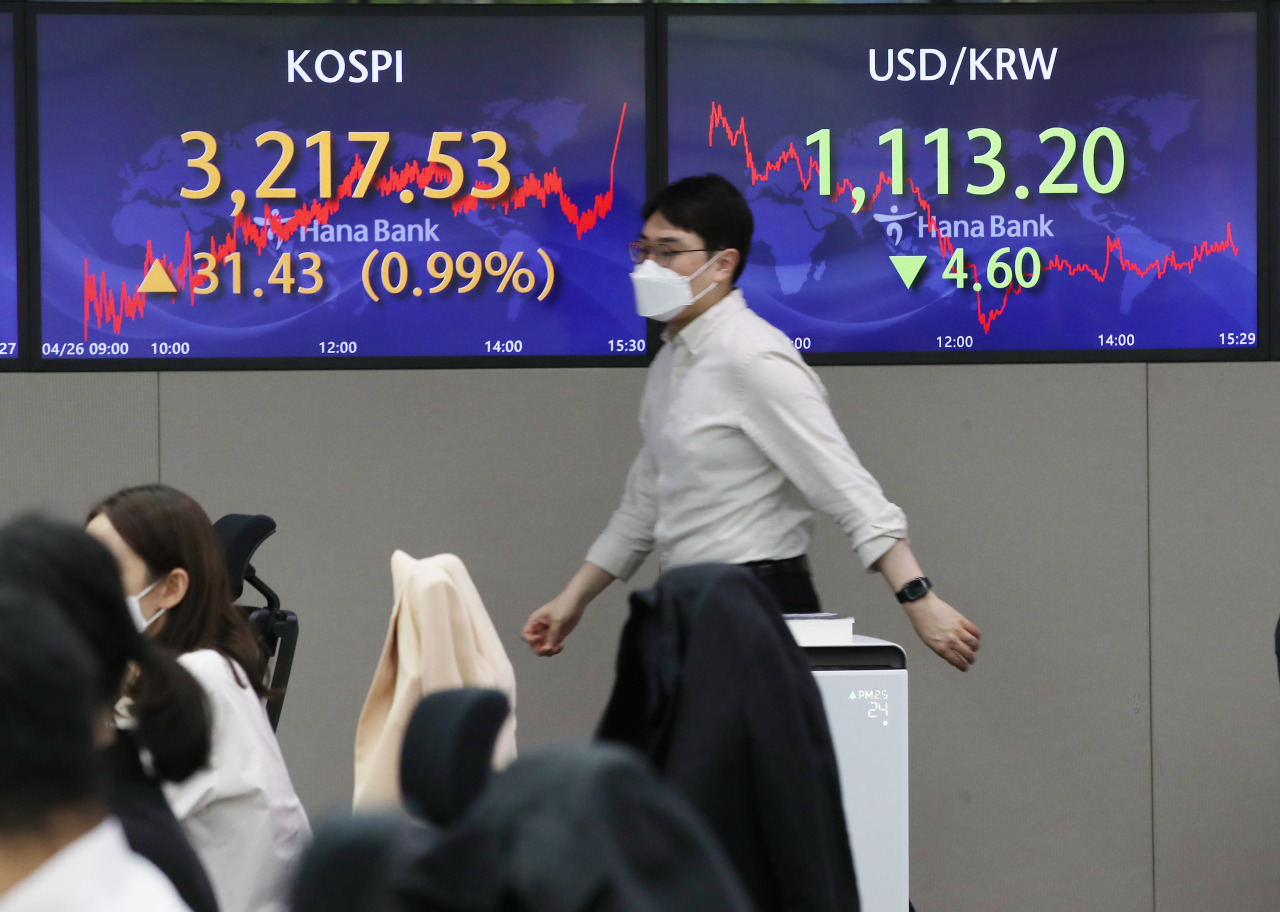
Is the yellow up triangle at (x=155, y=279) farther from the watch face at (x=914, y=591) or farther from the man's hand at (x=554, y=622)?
the watch face at (x=914, y=591)

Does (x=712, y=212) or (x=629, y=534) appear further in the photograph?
(x=629, y=534)

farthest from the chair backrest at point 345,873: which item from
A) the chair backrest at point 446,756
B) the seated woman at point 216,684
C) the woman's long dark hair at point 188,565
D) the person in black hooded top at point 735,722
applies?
the woman's long dark hair at point 188,565

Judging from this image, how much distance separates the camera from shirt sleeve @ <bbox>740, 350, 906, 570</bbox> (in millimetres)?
2375

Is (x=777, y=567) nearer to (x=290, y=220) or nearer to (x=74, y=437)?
(x=290, y=220)

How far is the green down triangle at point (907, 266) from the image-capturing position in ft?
11.3

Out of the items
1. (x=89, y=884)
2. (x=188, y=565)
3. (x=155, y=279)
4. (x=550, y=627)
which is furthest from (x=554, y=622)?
(x=89, y=884)

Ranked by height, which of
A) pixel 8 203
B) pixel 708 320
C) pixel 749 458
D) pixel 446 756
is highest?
pixel 8 203

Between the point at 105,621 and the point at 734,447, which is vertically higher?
the point at 734,447

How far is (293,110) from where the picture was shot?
3.39 m

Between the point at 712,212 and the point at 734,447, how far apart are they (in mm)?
432

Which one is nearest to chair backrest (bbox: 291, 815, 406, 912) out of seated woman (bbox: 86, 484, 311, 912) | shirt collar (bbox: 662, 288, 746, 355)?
seated woman (bbox: 86, 484, 311, 912)

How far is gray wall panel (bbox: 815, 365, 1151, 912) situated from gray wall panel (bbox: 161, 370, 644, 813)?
27.3 inches

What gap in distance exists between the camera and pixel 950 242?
3443mm

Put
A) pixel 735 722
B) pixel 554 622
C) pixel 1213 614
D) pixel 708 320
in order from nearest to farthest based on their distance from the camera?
1. pixel 735 722
2. pixel 708 320
3. pixel 554 622
4. pixel 1213 614
